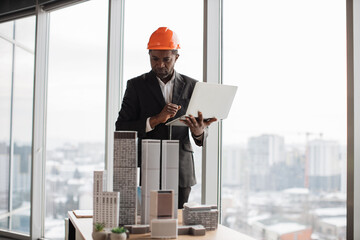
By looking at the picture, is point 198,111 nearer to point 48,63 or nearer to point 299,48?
point 299,48

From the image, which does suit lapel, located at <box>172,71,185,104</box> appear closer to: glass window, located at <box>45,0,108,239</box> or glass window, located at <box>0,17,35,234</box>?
glass window, located at <box>45,0,108,239</box>

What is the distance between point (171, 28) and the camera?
351 cm

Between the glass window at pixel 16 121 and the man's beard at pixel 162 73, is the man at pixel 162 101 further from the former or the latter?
the glass window at pixel 16 121

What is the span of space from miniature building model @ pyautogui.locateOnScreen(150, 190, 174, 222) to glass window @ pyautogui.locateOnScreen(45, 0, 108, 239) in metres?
2.57

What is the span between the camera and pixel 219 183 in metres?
3.26

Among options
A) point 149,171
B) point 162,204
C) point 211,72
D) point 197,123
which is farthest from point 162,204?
point 211,72

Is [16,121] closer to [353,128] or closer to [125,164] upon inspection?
[125,164]

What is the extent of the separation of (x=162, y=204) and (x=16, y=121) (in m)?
3.87

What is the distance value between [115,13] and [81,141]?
50.0 inches

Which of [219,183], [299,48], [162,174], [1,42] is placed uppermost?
[1,42]

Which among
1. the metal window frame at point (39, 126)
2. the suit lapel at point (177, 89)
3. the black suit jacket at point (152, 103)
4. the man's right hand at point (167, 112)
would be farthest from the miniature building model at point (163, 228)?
the metal window frame at point (39, 126)

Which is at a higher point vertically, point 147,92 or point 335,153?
point 147,92

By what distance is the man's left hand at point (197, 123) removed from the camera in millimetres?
2092

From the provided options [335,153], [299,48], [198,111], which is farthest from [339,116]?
[198,111]
